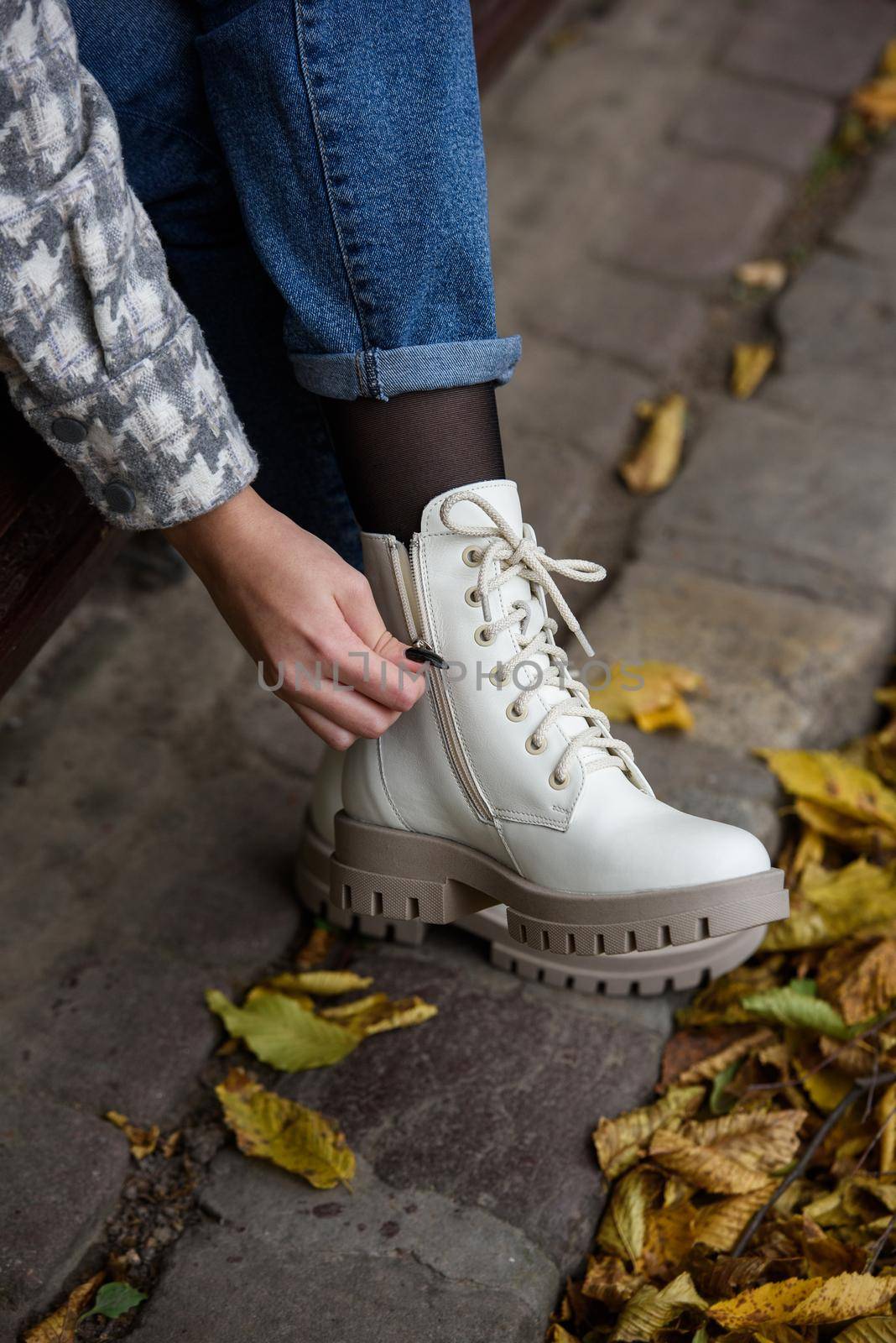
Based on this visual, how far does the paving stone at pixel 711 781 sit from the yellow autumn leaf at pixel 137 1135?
591 millimetres

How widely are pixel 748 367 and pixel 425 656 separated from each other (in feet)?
3.68

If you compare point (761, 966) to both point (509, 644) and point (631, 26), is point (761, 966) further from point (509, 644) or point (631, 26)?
point (631, 26)

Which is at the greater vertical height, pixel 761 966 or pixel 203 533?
pixel 203 533

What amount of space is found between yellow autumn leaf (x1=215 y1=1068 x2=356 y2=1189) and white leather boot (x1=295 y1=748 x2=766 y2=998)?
0.61 feet

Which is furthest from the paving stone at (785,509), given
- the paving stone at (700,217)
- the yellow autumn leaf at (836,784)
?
the paving stone at (700,217)

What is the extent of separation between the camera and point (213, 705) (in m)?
1.39

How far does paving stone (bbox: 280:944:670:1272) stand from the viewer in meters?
0.96

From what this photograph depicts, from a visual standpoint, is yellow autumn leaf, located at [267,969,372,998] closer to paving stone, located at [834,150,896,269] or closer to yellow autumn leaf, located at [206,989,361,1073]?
yellow autumn leaf, located at [206,989,361,1073]

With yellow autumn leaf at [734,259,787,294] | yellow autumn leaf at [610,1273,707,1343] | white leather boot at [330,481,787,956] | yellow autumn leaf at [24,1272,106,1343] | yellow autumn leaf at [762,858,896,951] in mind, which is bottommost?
yellow autumn leaf at [762,858,896,951]

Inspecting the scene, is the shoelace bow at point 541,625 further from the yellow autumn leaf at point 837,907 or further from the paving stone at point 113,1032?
the paving stone at point 113,1032

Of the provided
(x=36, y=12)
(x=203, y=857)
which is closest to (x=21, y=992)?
(x=203, y=857)

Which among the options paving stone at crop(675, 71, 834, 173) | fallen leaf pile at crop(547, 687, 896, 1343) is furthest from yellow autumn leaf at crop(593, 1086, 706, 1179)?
paving stone at crop(675, 71, 834, 173)

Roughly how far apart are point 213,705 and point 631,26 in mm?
1936

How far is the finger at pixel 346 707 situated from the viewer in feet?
2.89
